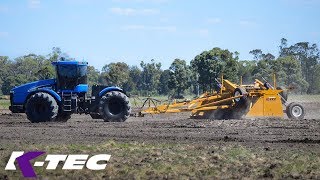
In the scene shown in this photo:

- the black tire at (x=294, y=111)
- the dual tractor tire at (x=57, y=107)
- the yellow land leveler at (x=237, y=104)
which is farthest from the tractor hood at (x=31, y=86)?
the black tire at (x=294, y=111)

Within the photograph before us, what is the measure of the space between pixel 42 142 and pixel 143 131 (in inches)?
164

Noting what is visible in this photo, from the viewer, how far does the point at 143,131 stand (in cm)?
1834

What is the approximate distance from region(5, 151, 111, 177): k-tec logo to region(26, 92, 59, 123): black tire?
927 cm

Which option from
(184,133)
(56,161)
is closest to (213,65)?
(184,133)

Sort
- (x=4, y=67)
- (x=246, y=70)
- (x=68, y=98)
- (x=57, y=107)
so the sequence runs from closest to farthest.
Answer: (x=57, y=107), (x=68, y=98), (x=246, y=70), (x=4, y=67)

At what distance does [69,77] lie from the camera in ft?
76.0

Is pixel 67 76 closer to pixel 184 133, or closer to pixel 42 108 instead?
pixel 42 108

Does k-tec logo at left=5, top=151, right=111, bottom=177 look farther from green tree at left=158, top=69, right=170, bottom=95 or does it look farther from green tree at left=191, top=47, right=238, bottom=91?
green tree at left=158, top=69, right=170, bottom=95

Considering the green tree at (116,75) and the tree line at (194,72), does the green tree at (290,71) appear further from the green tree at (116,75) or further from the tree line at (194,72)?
the green tree at (116,75)

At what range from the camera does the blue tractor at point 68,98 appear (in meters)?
22.4

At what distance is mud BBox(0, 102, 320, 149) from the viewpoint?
50.5ft

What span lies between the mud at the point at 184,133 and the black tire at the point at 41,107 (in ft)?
2.03

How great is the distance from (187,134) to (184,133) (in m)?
0.32

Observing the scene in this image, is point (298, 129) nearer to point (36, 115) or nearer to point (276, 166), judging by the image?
point (276, 166)
